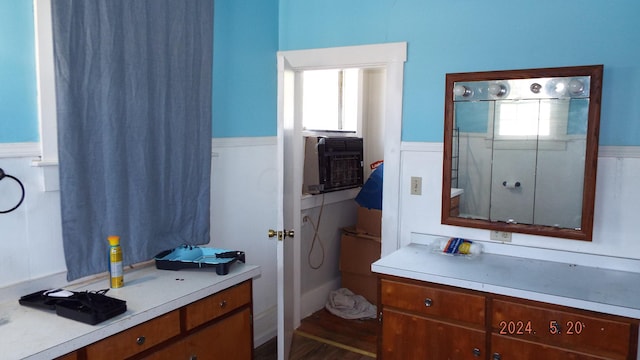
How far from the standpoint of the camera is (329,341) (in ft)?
11.2

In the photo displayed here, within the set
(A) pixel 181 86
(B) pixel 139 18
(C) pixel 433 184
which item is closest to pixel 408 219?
(C) pixel 433 184

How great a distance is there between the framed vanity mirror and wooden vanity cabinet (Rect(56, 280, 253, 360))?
1.21m

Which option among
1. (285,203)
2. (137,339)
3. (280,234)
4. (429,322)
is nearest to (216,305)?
(137,339)

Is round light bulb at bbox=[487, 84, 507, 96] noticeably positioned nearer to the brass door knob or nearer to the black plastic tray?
the brass door knob

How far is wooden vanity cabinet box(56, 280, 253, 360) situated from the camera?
1753 mm

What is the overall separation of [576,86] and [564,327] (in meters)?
1.10

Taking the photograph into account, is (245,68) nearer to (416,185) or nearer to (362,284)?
(416,185)

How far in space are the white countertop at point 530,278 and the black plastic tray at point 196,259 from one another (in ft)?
2.31

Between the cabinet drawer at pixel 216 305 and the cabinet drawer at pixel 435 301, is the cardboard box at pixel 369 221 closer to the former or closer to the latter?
the cabinet drawer at pixel 435 301

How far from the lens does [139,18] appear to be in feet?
7.31

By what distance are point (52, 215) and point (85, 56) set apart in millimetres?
670

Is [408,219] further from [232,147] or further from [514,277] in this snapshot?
[232,147]

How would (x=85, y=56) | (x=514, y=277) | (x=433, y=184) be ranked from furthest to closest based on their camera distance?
(x=433, y=184) < (x=514, y=277) < (x=85, y=56)

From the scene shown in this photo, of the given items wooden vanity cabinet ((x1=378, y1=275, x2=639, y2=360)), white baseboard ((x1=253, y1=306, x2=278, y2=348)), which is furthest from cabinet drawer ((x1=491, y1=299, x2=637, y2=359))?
white baseboard ((x1=253, y1=306, x2=278, y2=348))
